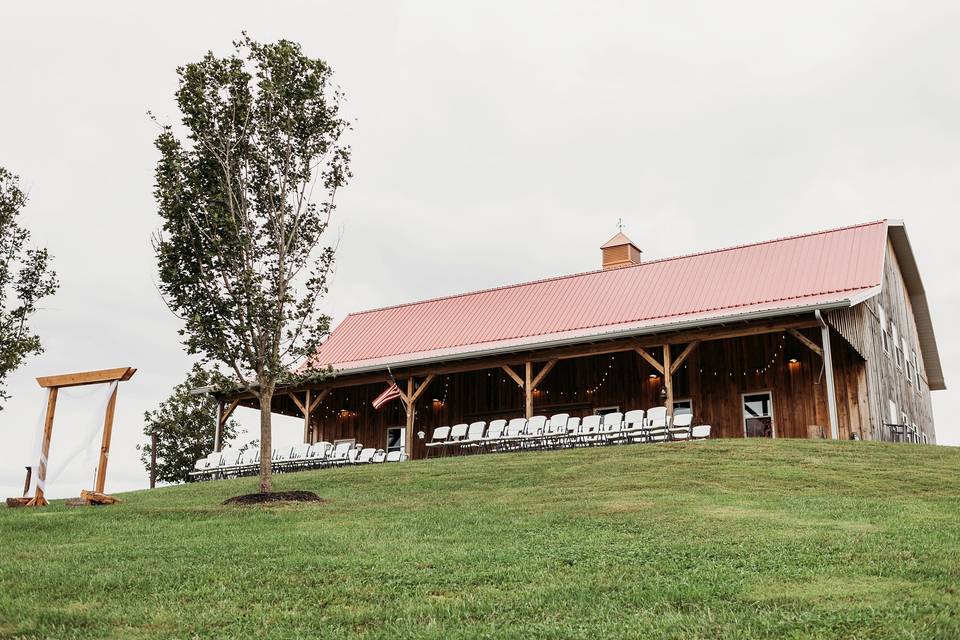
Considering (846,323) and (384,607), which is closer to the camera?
(384,607)

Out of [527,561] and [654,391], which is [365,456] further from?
[527,561]

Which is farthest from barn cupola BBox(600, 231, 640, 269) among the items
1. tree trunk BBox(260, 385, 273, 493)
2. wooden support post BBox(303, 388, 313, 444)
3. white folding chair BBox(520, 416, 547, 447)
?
tree trunk BBox(260, 385, 273, 493)

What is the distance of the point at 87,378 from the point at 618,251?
17.6 m

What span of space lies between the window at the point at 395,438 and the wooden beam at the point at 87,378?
11765 mm

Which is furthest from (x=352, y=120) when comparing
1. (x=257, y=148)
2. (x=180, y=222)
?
(x=180, y=222)

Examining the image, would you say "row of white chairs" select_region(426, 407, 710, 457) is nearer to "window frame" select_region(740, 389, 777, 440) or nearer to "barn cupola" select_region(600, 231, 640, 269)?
"window frame" select_region(740, 389, 777, 440)

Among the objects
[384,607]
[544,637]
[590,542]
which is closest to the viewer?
[544,637]

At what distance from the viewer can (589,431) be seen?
1875 centimetres

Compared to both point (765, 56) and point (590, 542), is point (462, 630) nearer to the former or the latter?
point (590, 542)

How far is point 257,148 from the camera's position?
1491 centimetres

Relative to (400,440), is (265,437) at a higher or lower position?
lower

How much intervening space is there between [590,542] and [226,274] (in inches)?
321

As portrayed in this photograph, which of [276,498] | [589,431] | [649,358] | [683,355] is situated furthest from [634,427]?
[276,498]

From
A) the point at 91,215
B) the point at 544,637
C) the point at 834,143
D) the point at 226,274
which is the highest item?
the point at 834,143
